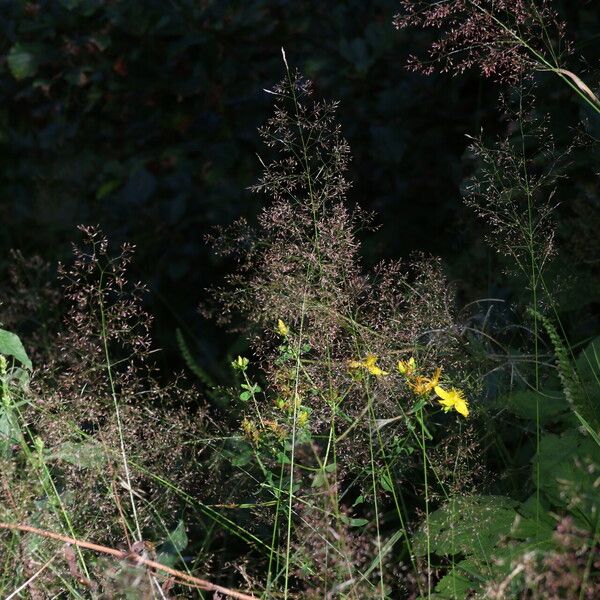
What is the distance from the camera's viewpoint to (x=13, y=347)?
89.0 inches

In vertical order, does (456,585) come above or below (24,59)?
below

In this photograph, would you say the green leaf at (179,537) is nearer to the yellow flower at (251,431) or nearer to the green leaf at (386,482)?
the yellow flower at (251,431)

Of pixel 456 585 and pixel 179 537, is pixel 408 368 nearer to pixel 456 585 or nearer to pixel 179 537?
pixel 456 585

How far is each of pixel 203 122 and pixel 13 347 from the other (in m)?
1.78

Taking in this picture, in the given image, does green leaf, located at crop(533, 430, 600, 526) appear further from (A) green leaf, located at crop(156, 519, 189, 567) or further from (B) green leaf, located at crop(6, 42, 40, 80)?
(B) green leaf, located at crop(6, 42, 40, 80)

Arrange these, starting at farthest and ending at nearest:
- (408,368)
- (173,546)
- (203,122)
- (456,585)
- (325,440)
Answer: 1. (203,122)
2. (325,440)
3. (173,546)
4. (408,368)
5. (456,585)

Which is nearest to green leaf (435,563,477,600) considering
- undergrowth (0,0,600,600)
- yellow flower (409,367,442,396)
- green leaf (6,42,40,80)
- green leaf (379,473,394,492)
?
undergrowth (0,0,600,600)

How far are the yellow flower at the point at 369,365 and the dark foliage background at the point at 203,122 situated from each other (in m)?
1.00

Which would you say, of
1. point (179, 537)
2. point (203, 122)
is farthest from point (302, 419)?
point (203, 122)

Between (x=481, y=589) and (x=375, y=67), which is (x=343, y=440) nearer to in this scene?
(x=481, y=589)

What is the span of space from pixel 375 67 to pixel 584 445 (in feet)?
6.10

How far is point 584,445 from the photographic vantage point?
2092 mm

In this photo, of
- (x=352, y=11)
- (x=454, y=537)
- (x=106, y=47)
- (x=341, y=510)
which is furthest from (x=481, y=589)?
(x=106, y=47)

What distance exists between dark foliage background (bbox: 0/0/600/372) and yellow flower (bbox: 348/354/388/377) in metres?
1.00
